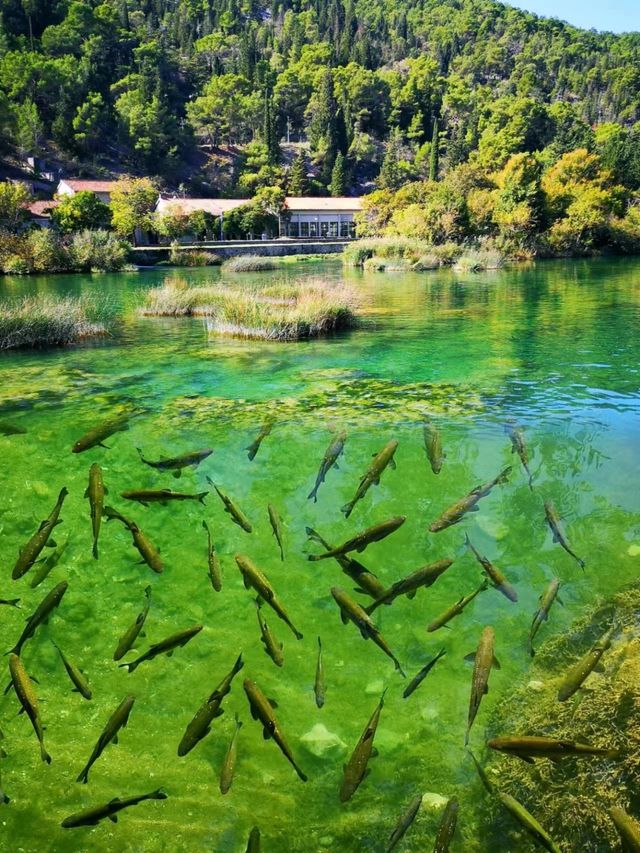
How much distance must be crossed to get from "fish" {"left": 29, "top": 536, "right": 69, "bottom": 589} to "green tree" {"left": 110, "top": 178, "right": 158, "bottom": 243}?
55631mm

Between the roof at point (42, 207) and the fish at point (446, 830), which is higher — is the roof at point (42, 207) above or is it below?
above

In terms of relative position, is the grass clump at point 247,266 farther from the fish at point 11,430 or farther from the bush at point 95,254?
the fish at point 11,430

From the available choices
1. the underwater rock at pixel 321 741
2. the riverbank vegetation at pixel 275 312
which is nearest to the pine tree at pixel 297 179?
the riverbank vegetation at pixel 275 312

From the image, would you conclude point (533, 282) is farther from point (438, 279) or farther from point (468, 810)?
point (468, 810)

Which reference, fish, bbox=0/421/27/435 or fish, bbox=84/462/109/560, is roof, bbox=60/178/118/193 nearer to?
fish, bbox=0/421/27/435

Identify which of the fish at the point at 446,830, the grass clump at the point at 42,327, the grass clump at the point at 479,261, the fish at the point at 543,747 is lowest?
the fish at the point at 446,830

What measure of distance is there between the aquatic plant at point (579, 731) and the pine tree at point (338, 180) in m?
98.6

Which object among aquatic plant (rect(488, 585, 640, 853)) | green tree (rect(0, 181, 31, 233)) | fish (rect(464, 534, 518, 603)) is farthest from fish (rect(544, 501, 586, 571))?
green tree (rect(0, 181, 31, 233))

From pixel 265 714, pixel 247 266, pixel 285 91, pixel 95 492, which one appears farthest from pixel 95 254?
pixel 285 91

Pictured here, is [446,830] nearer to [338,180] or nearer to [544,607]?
[544,607]

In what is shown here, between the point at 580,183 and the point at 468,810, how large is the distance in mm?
60731

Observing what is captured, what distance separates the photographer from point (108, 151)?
98.7 meters

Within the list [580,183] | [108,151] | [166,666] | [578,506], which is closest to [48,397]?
[166,666]

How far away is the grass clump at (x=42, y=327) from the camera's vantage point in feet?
49.9
